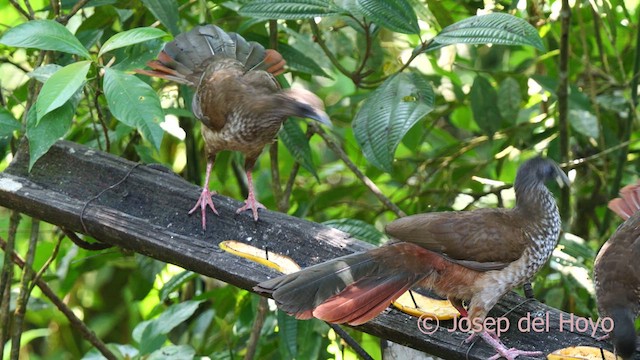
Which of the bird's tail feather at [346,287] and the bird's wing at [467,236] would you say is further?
the bird's wing at [467,236]

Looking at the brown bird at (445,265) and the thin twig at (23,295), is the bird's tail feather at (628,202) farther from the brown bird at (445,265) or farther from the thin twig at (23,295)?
the thin twig at (23,295)

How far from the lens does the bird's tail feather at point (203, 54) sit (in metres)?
3.71

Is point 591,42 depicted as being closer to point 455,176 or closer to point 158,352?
point 455,176

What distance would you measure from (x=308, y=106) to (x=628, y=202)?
4.12 feet

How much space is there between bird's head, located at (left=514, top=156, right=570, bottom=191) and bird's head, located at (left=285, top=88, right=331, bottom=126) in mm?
657

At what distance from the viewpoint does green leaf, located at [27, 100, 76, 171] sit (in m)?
3.06

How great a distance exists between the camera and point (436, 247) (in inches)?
109

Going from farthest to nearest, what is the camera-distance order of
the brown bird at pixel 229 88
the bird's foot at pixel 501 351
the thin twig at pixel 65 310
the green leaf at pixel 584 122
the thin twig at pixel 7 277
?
the green leaf at pixel 584 122 → the thin twig at pixel 65 310 → the thin twig at pixel 7 277 → the brown bird at pixel 229 88 → the bird's foot at pixel 501 351

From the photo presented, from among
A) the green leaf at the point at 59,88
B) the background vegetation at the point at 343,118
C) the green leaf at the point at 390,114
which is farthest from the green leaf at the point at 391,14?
the green leaf at the point at 59,88

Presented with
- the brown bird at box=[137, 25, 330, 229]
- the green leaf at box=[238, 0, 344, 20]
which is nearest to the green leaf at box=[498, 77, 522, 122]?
the brown bird at box=[137, 25, 330, 229]

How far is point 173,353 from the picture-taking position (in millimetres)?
3693

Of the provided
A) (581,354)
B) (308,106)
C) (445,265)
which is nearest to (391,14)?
(308,106)

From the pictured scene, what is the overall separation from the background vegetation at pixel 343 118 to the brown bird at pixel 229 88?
0.13 m

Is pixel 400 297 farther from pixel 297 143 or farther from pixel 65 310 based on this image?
pixel 65 310
